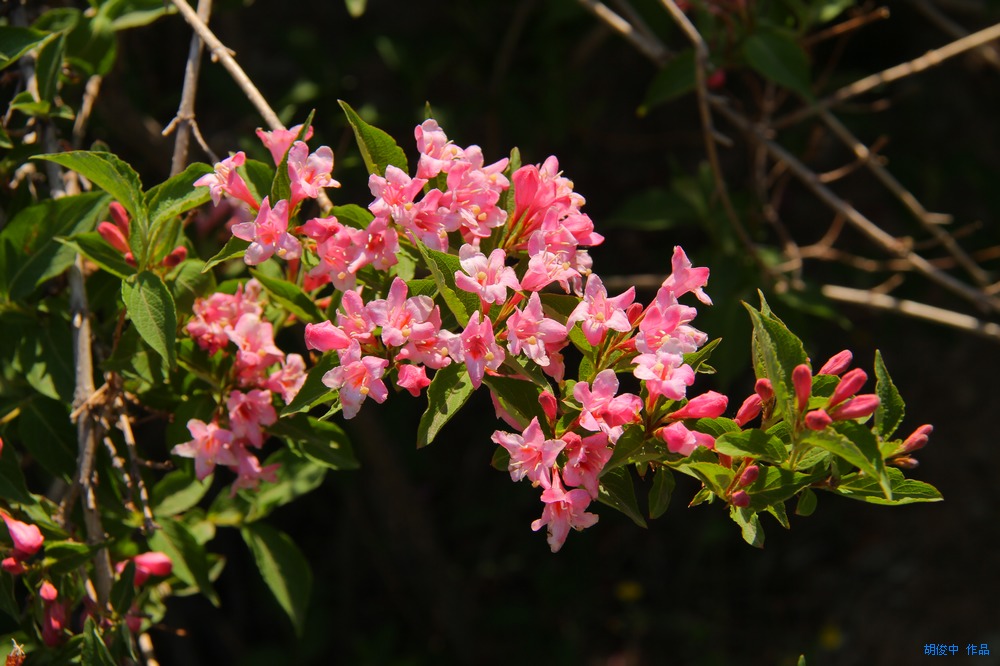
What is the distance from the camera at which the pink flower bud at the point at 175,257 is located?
139 centimetres

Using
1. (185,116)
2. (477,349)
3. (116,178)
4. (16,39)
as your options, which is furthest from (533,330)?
(16,39)

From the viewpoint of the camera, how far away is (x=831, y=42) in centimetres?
327

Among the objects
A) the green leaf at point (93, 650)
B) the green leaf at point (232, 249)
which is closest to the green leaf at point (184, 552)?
the green leaf at point (93, 650)

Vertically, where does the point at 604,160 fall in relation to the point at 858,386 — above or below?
below

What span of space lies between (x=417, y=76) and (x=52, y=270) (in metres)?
1.40

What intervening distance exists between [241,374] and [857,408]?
86 cm

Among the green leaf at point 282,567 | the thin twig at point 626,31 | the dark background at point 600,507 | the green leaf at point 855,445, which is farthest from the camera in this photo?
the dark background at point 600,507


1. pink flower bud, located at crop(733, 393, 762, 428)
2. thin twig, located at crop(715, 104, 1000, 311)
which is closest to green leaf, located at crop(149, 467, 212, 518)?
pink flower bud, located at crop(733, 393, 762, 428)

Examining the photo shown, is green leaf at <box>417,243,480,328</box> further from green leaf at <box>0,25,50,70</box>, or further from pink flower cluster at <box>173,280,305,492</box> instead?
green leaf at <box>0,25,50,70</box>

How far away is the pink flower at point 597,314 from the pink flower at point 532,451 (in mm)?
128

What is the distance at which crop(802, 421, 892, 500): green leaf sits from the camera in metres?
1.00

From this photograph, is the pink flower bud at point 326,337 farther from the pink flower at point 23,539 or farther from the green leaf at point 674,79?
the green leaf at point 674,79

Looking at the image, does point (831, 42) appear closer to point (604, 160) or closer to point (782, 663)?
point (604, 160)

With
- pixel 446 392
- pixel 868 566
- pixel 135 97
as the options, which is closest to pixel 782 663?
pixel 868 566
